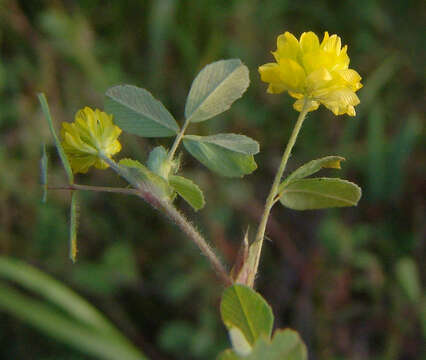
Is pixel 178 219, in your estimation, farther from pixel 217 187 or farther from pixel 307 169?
pixel 217 187

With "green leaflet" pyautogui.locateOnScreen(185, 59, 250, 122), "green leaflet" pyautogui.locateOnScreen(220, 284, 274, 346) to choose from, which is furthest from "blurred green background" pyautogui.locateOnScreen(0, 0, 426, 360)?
"green leaflet" pyautogui.locateOnScreen(220, 284, 274, 346)

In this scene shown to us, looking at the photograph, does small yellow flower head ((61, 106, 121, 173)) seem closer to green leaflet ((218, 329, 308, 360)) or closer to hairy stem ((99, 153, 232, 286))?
hairy stem ((99, 153, 232, 286))

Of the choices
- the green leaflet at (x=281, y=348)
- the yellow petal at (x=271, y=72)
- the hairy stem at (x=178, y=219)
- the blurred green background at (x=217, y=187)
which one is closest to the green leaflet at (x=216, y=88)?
the yellow petal at (x=271, y=72)

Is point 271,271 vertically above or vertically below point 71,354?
above

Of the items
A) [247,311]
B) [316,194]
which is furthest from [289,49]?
[247,311]

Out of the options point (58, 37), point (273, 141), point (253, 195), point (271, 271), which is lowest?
point (271, 271)

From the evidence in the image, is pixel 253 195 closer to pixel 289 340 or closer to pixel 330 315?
pixel 330 315

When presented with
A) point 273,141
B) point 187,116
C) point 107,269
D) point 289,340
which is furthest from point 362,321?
point 289,340
